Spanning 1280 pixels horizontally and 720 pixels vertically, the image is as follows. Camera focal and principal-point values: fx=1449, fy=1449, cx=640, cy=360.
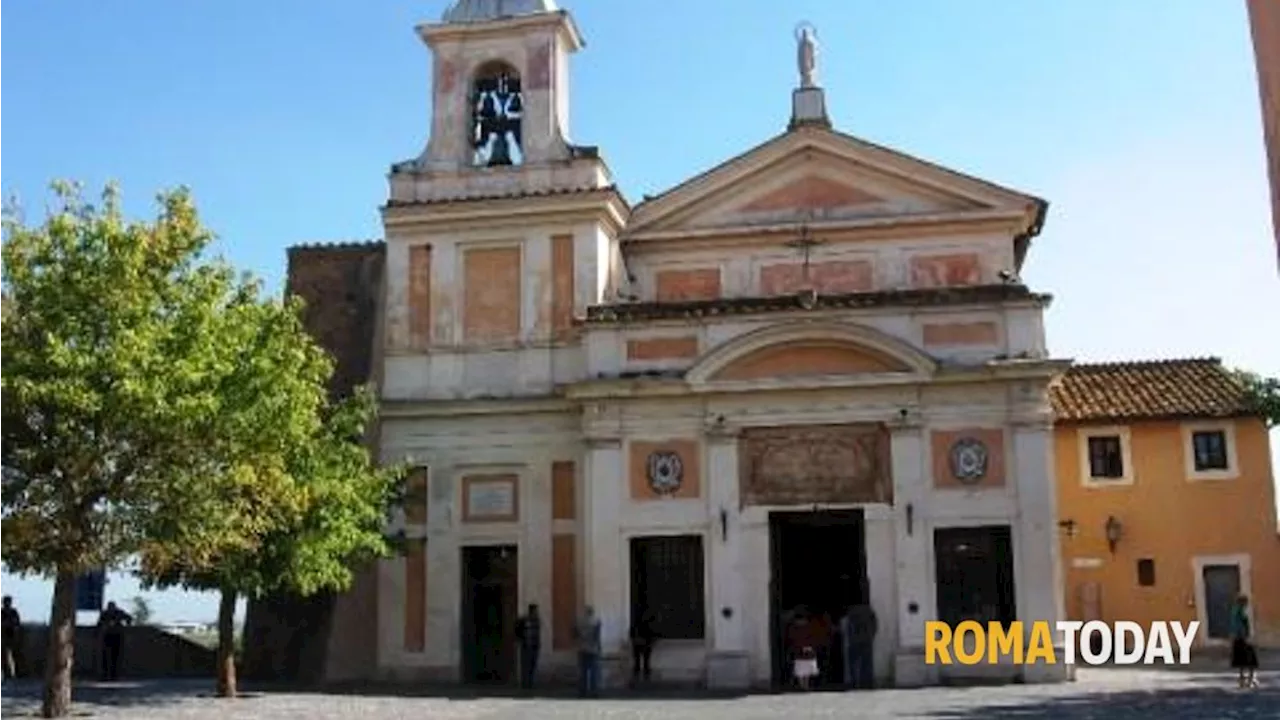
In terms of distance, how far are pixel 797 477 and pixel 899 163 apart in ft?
22.9

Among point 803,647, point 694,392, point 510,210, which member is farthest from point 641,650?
point 510,210

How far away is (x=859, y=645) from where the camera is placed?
2395 centimetres

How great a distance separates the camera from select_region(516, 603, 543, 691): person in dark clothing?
2492cm

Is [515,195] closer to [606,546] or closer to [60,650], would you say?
[606,546]

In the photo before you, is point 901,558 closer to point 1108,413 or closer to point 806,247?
point 806,247

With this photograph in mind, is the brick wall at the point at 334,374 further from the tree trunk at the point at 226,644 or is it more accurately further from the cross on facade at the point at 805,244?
the cross on facade at the point at 805,244

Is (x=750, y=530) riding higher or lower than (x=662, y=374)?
lower

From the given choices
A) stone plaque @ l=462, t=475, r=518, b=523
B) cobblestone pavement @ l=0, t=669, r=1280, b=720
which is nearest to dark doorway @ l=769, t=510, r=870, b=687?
cobblestone pavement @ l=0, t=669, r=1280, b=720

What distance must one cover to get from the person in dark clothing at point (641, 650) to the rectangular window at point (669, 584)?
0.16m

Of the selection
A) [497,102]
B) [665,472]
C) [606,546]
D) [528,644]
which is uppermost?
[497,102]

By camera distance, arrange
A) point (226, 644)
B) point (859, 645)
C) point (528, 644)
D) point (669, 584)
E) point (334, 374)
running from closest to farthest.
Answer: point (226, 644), point (859, 645), point (528, 644), point (669, 584), point (334, 374)

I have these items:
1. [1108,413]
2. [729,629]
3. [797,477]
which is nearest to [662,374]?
[797,477]

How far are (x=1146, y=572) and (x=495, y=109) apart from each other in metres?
16.7

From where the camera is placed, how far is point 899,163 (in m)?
28.1
